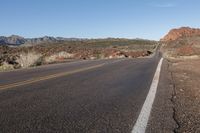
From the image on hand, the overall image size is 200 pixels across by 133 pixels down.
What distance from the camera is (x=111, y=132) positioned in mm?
6312

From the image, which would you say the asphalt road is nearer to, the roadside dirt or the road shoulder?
the road shoulder

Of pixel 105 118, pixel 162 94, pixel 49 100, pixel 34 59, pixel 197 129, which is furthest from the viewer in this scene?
pixel 34 59

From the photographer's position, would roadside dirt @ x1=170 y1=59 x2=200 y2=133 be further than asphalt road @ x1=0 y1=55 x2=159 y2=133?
Yes

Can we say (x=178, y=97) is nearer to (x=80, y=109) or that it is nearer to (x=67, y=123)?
(x=80, y=109)

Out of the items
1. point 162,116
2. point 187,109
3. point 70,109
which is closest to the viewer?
point 162,116

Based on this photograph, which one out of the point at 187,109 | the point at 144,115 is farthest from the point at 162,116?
the point at 187,109

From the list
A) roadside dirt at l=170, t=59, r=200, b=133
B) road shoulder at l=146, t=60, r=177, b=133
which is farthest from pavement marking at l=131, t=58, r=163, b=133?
roadside dirt at l=170, t=59, r=200, b=133

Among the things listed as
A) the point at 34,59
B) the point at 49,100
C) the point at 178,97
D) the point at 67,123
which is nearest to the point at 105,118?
the point at 67,123

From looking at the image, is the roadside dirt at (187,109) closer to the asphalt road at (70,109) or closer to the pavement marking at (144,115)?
the pavement marking at (144,115)

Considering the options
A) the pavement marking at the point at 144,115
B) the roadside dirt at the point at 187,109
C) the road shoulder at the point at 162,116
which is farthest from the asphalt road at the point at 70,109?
the roadside dirt at the point at 187,109

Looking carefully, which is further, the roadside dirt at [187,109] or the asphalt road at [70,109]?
the roadside dirt at [187,109]

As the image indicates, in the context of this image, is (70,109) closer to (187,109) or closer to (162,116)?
(162,116)

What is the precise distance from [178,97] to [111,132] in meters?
5.02

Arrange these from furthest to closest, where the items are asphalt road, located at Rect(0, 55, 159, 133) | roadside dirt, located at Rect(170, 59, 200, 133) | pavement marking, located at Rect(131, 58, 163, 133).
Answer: roadside dirt, located at Rect(170, 59, 200, 133) < asphalt road, located at Rect(0, 55, 159, 133) < pavement marking, located at Rect(131, 58, 163, 133)
